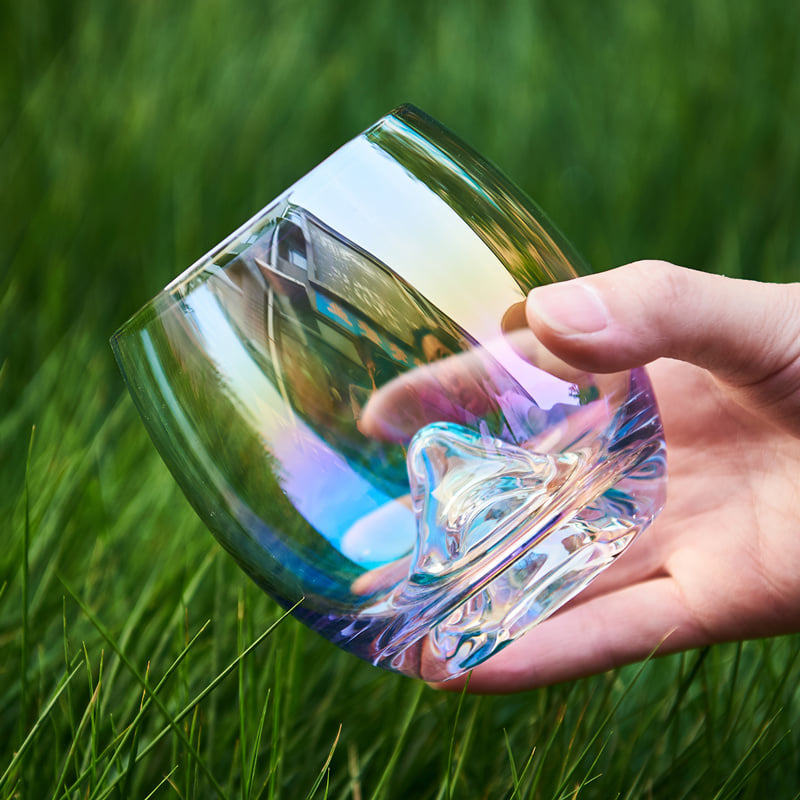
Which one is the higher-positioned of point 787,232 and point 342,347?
point 342,347

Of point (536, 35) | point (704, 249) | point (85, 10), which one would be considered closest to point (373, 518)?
point (704, 249)

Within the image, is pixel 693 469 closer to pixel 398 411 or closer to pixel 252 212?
pixel 398 411

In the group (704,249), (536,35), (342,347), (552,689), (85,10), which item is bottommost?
(552,689)

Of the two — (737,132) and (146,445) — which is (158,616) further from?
(737,132)

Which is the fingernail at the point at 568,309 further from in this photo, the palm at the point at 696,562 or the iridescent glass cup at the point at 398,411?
the palm at the point at 696,562

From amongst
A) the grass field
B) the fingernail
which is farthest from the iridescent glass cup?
the grass field

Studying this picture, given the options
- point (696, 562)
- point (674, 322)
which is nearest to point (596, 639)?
point (696, 562)

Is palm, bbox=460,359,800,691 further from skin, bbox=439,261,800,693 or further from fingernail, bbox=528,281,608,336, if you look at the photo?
fingernail, bbox=528,281,608,336
